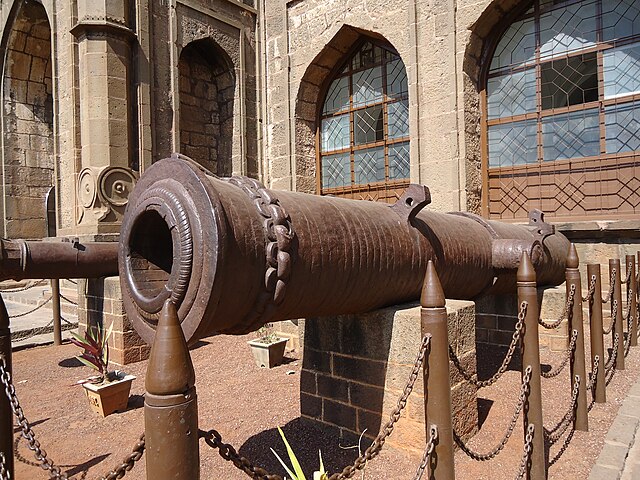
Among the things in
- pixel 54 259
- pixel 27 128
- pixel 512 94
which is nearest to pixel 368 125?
pixel 512 94

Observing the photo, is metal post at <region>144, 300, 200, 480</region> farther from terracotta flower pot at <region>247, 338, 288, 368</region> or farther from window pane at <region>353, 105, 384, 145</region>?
window pane at <region>353, 105, 384, 145</region>

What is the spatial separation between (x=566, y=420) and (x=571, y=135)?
5230 mm

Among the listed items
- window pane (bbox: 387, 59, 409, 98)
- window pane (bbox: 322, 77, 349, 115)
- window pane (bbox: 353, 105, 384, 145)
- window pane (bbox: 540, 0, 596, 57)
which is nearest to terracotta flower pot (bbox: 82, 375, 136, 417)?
window pane (bbox: 353, 105, 384, 145)

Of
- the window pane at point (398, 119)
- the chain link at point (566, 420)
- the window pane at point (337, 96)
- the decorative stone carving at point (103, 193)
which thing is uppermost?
the window pane at point (337, 96)

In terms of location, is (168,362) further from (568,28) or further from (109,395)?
(568,28)

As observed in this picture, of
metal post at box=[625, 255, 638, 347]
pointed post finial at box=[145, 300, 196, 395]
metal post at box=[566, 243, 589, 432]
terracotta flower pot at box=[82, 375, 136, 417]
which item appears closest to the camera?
pointed post finial at box=[145, 300, 196, 395]

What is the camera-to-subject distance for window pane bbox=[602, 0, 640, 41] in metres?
6.44

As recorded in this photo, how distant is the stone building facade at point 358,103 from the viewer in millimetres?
6660

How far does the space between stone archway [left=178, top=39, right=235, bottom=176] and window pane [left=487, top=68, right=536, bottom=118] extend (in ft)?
17.0

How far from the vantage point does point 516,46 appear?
24.6 feet

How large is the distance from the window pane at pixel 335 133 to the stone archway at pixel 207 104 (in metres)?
1.99

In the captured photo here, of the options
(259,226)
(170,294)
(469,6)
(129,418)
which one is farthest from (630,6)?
(129,418)

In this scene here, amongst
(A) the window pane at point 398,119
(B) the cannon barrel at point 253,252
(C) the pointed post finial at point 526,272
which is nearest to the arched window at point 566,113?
(A) the window pane at point 398,119

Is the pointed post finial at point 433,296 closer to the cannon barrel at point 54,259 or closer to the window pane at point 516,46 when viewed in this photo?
the cannon barrel at point 54,259
